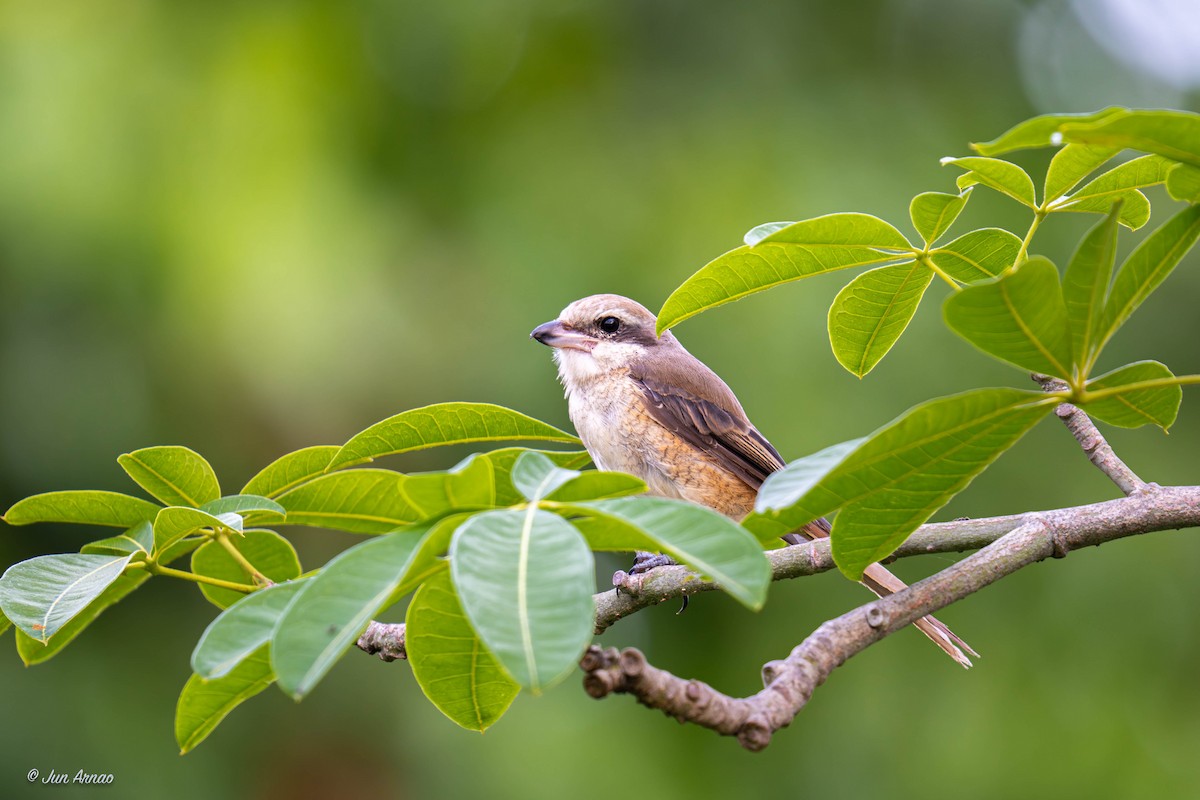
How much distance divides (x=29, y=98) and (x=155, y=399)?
6.43ft

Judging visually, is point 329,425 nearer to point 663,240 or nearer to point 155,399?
point 155,399

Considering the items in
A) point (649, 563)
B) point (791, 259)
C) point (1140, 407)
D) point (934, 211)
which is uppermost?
point (934, 211)

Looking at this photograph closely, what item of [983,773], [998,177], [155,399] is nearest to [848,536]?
[998,177]

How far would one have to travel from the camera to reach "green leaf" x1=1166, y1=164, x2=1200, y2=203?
1.61 metres

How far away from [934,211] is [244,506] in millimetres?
1400

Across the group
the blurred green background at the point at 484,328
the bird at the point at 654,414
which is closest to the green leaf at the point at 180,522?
the bird at the point at 654,414

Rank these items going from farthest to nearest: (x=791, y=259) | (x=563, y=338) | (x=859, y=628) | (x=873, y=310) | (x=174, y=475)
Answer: (x=563, y=338) → (x=873, y=310) → (x=174, y=475) → (x=791, y=259) → (x=859, y=628)

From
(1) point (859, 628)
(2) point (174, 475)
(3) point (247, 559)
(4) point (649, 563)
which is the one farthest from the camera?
(4) point (649, 563)

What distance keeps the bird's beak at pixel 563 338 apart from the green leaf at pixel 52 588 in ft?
8.42

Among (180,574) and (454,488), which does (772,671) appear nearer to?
(454,488)

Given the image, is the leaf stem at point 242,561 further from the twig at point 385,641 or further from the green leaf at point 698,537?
the green leaf at point 698,537

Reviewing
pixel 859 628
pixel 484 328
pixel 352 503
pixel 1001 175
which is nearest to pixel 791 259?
pixel 1001 175

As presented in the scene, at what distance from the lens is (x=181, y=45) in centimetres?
750

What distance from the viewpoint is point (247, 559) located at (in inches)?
99.9
